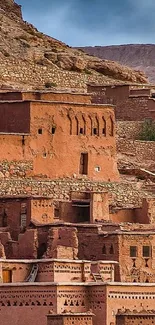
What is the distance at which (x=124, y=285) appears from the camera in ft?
213

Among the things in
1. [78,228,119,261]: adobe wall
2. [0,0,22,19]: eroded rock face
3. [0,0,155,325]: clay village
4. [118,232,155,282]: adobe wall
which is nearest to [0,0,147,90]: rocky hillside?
[0,0,22,19]: eroded rock face

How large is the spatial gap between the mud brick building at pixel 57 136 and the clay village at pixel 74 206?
0.10ft

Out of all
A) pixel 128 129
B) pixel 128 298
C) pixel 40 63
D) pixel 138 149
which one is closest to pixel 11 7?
pixel 40 63

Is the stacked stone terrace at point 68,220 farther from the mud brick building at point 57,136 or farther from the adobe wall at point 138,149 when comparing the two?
the adobe wall at point 138,149

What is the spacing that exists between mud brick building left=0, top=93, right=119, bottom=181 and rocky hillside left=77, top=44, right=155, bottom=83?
42.6 m

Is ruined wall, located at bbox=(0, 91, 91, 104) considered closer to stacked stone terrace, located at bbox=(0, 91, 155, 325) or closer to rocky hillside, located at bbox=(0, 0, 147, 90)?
stacked stone terrace, located at bbox=(0, 91, 155, 325)

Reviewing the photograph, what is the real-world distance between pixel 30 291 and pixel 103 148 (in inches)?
479

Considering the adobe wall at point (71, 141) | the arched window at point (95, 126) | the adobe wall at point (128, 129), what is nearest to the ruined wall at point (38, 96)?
the adobe wall at point (71, 141)

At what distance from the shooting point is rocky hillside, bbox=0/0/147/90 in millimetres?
82062

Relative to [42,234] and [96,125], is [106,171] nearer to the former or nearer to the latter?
[96,125]

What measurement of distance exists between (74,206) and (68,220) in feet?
1.59

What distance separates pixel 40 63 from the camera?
275ft

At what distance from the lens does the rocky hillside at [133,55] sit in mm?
119400

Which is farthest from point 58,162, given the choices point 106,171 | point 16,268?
point 16,268
